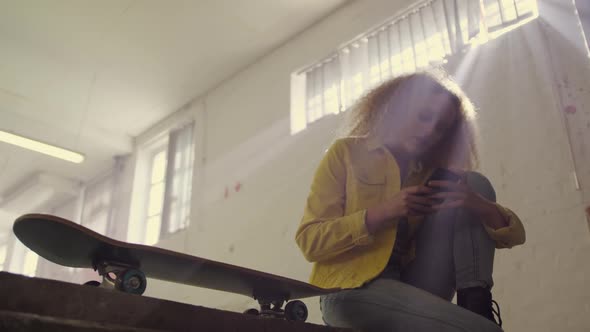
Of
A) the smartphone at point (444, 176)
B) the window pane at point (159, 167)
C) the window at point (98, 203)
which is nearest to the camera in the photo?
the smartphone at point (444, 176)

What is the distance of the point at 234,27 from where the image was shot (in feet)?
13.1

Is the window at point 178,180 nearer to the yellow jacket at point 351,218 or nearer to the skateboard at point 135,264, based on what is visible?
the yellow jacket at point 351,218

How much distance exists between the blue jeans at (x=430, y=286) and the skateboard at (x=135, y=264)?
3.1 inches

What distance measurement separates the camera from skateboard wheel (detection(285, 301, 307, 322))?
1130 mm

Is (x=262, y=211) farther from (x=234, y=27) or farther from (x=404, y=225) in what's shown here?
(x=404, y=225)

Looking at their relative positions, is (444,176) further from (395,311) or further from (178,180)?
(178,180)

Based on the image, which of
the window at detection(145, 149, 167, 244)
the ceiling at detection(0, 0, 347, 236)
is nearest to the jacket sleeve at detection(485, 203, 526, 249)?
the ceiling at detection(0, 0, 347, 236)

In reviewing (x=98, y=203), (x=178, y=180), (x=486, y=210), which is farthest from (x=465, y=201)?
(x=98, y=203)

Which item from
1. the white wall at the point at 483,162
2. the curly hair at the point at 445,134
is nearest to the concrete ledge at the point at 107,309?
the curly hair at the point at 445,134

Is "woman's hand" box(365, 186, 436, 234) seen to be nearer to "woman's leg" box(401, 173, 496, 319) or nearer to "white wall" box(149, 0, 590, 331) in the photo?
"woman's leg" box(401, 173, 496, 319)

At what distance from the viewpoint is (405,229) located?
1247mm

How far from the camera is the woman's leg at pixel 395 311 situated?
1.02 m

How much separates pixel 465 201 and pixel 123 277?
691 millimetres

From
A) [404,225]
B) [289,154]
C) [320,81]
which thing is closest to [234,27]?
[320,81]
